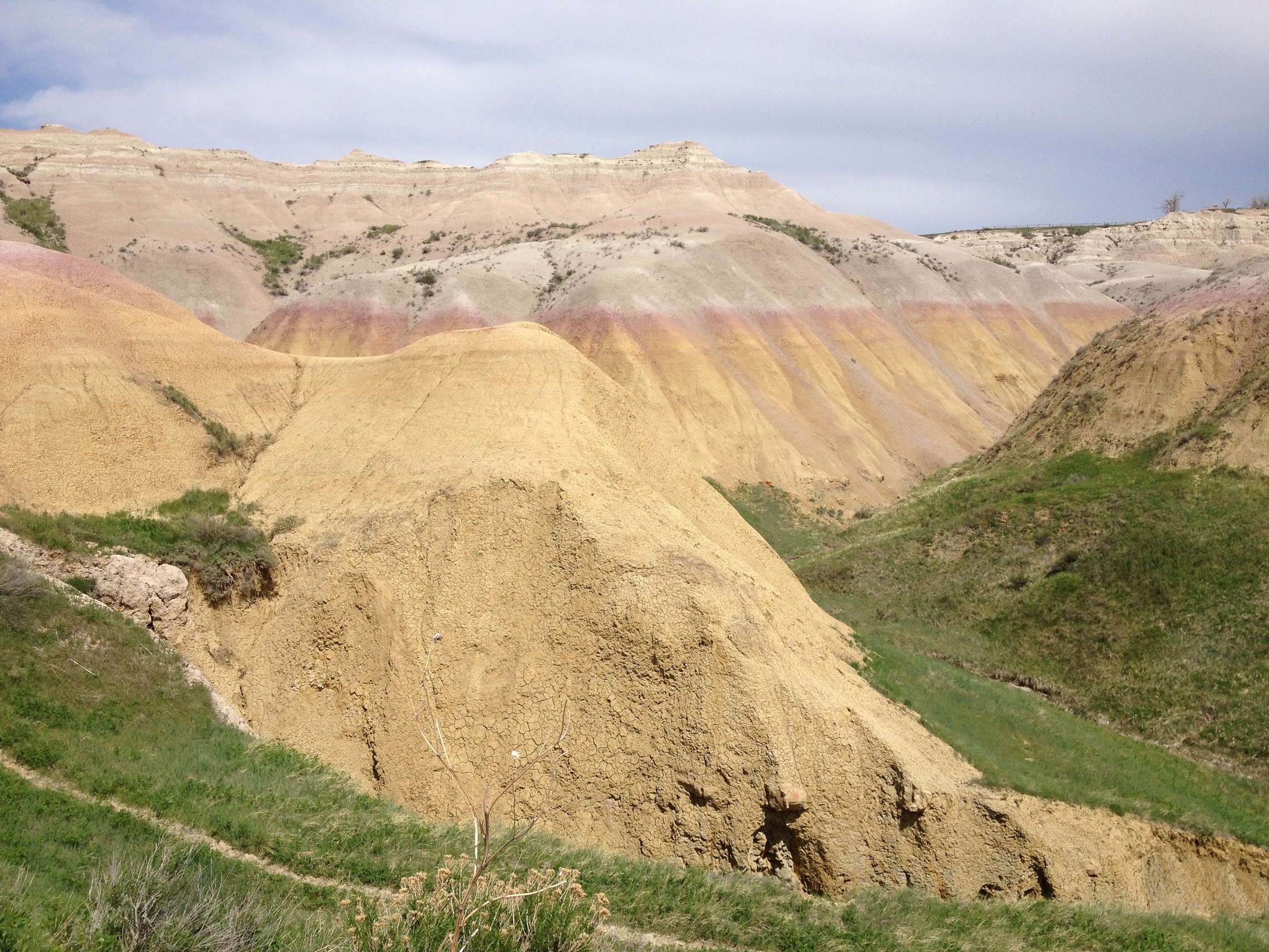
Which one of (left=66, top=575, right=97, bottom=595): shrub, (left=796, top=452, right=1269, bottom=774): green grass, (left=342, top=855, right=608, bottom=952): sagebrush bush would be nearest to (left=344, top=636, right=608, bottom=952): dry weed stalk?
(left=342, top=855, right=608, bottom=952): sagebrush bush

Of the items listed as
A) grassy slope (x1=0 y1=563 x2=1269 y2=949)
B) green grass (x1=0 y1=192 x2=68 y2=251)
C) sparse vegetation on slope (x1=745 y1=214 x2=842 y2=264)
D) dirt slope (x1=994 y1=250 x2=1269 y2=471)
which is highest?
sparse vegetation on slope (x1=745 y1=214 x2=842 y2=264)

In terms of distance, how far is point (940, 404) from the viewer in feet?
178

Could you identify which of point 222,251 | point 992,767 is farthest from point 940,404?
point 222,251

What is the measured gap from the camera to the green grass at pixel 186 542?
1550 centimetres

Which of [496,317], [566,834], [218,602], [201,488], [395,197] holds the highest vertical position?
[395,197]

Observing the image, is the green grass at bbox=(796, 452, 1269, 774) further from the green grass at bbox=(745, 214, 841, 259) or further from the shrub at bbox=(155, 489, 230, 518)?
the green grass at bbox=(745, 214, 841, 259)

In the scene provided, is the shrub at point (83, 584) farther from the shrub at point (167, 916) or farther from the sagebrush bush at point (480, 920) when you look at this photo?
the sagebrush bush at point (480, 920)

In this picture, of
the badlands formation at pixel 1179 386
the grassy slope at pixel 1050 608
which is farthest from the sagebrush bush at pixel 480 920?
the badlands formation at pixel 1179 386

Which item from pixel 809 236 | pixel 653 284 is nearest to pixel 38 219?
pixel 653 284

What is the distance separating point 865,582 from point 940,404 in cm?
2748

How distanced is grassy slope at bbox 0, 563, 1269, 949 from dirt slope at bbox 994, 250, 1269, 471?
751 inches

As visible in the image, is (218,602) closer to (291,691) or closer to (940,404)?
(291,691)

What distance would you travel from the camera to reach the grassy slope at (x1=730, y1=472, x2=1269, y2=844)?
56.8ft

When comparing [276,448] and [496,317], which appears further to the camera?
[496,317]
